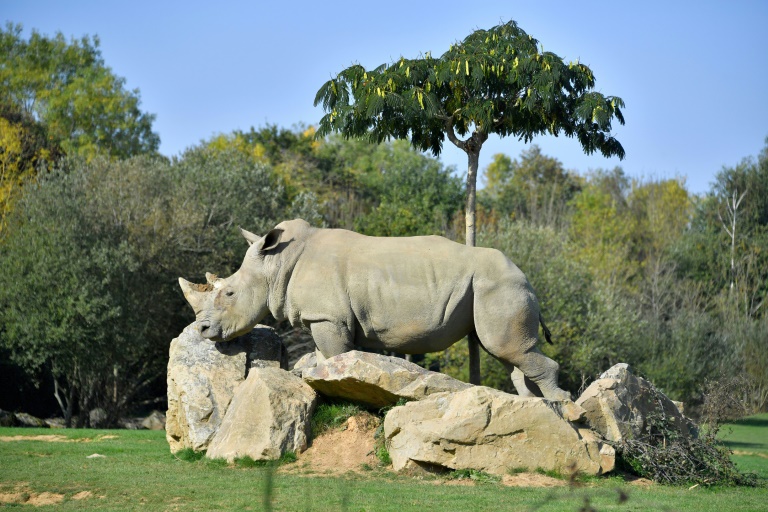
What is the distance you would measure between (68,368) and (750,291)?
3680 centimetres

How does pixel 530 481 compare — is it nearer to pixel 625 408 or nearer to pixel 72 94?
pixel 625 408

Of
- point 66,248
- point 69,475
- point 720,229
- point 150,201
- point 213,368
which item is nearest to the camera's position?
point 69,475

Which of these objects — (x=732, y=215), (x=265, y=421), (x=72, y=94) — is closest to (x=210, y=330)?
(x=265, y=421)

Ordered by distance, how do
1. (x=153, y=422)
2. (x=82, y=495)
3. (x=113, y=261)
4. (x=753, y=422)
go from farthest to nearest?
(x=753, y=422) < (x=153, y=422) < (x=113, y=261) < (x=82, y=495)

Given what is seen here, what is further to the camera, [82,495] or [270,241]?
[270,241]

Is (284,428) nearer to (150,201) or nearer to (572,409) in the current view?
(572,409)

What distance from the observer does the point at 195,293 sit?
14.5m

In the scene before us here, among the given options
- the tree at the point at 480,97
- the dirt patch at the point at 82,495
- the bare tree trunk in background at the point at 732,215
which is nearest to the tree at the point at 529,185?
the bare tree trunk in background at the point at 732,215

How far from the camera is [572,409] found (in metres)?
12.5

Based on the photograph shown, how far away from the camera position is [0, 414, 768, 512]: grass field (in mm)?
10305

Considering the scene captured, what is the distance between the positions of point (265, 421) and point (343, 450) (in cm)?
115

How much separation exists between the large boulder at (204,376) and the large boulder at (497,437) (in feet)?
11.1

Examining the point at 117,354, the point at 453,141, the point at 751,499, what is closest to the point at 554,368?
the point at 751,499

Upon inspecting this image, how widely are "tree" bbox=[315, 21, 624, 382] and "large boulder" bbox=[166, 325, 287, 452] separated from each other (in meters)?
4.94
